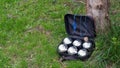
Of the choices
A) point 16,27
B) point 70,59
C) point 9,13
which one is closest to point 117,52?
point 70,59

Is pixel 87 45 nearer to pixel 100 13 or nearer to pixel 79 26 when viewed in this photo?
pixel 79 26

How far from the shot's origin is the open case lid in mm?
5137

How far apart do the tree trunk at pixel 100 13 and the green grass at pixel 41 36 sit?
0.40ft

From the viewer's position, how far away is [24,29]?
5.75 m

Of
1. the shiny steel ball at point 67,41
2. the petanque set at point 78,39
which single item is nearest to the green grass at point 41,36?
the petanque set at point 78,39

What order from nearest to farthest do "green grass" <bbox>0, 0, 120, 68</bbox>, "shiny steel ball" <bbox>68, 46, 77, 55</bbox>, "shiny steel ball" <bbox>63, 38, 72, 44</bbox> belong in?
1. "green grass" <bbox>0, 0, 120, 68</bbox>
2. "shiny steel ball" <bbox>68, 46, 77, 55</bbox>
3. "shiny steel ball" <bbox>63, 38, 72, 44</bbox>

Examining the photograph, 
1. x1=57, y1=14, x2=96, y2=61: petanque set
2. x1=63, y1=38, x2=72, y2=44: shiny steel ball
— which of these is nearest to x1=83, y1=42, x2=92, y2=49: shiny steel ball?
x1=57, y1=14, x2=96, y2=61: petanque set

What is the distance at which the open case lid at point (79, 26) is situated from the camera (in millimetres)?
5137

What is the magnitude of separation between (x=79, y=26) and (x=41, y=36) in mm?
667

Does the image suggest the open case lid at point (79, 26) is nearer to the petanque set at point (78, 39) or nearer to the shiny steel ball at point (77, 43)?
the petanque set at point (78, 39)

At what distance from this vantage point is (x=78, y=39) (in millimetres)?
5109

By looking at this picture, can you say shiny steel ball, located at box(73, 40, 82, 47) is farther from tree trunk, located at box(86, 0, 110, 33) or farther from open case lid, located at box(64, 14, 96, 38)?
tree trunk, located at box(86, 0, 110, 33)

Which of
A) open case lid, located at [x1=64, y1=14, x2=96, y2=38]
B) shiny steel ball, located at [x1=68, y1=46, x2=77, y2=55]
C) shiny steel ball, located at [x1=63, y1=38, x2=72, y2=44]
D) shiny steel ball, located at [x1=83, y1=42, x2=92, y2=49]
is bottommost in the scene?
shiny steel ball, located at [x1=68, y1=46, x2=77, y2=55]

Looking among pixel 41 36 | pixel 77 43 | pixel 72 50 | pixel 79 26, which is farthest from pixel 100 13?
pixel 41 36
